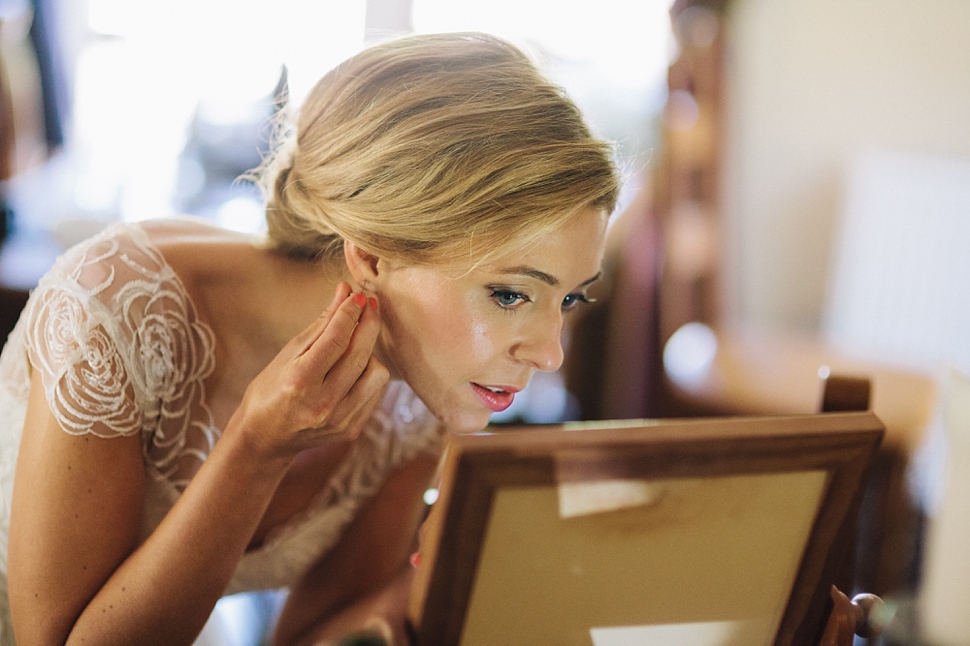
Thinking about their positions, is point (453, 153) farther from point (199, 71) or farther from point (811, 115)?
point (199, 71)

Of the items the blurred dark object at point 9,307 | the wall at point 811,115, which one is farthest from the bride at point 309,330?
the wall at point 811,115

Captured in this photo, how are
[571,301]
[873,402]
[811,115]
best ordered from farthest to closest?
[811,115] < [873,402] < [571,301]

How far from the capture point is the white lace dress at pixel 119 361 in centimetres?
69

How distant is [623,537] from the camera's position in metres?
0.57

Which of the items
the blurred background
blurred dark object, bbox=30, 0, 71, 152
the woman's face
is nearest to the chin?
the woman's face

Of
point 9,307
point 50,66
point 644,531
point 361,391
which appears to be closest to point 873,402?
point 644,531

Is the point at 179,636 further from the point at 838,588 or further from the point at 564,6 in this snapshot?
the point at 564,6

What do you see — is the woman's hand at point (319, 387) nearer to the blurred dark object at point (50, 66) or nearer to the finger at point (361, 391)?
the finger at point (361, 391)

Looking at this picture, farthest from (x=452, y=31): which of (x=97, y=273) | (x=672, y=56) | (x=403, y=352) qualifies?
(x=672, y=56)

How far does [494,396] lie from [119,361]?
0.34 metres

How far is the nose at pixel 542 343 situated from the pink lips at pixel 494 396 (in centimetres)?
5

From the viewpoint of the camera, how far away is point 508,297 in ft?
2.16

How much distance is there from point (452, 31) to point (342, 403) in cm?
32

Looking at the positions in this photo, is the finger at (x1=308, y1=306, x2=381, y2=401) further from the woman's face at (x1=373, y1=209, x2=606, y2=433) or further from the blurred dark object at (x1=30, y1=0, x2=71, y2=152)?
the blurred dark object at (x1=30, y1=0, x2=71, y2=152)
